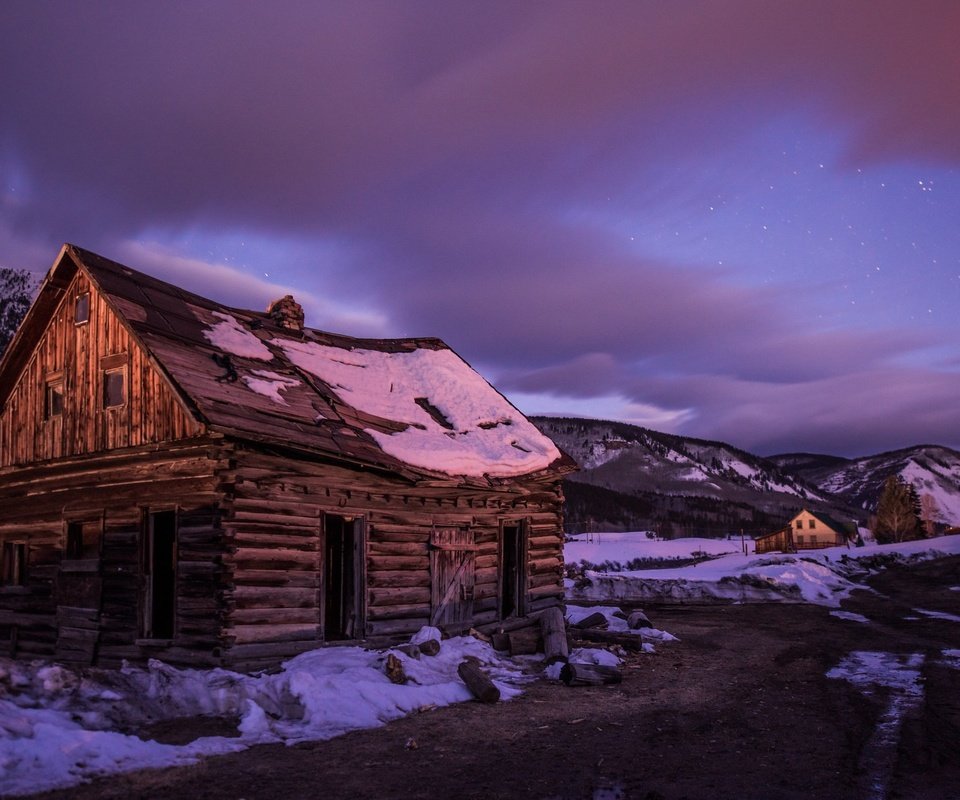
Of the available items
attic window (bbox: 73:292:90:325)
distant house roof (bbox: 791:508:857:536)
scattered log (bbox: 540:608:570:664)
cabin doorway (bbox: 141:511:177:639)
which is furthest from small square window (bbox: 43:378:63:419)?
distant house roof (bbox: 791:508:857:536)

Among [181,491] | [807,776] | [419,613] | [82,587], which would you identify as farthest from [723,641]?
[82,587]

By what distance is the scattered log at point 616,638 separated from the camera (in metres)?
15.3

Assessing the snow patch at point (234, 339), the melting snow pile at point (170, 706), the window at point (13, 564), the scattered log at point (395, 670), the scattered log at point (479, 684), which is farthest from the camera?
the window at point (13, 564)

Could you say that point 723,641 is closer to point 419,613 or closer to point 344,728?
point 419,613

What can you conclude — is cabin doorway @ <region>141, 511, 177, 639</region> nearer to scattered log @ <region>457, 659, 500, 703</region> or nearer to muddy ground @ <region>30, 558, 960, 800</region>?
muddy ground @ <region>30, 558, 960, 800</region>

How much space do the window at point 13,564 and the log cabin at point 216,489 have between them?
5cm

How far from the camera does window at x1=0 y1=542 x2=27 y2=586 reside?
1529cm

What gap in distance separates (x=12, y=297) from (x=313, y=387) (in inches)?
6689

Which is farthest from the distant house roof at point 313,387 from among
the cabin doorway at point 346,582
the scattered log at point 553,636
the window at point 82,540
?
the window at point 82,540

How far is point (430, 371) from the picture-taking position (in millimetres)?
20000

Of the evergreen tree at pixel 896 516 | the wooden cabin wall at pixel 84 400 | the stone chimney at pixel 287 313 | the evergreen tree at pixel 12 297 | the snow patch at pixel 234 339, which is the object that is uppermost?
the evergreen tree at pixel 12 297

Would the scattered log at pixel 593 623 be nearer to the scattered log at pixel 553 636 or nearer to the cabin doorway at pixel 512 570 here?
the cabin doorway at pixel 512 570

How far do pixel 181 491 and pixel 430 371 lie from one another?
8.89 meters

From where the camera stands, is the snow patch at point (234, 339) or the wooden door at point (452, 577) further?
the wooden door at point (452, 577)
